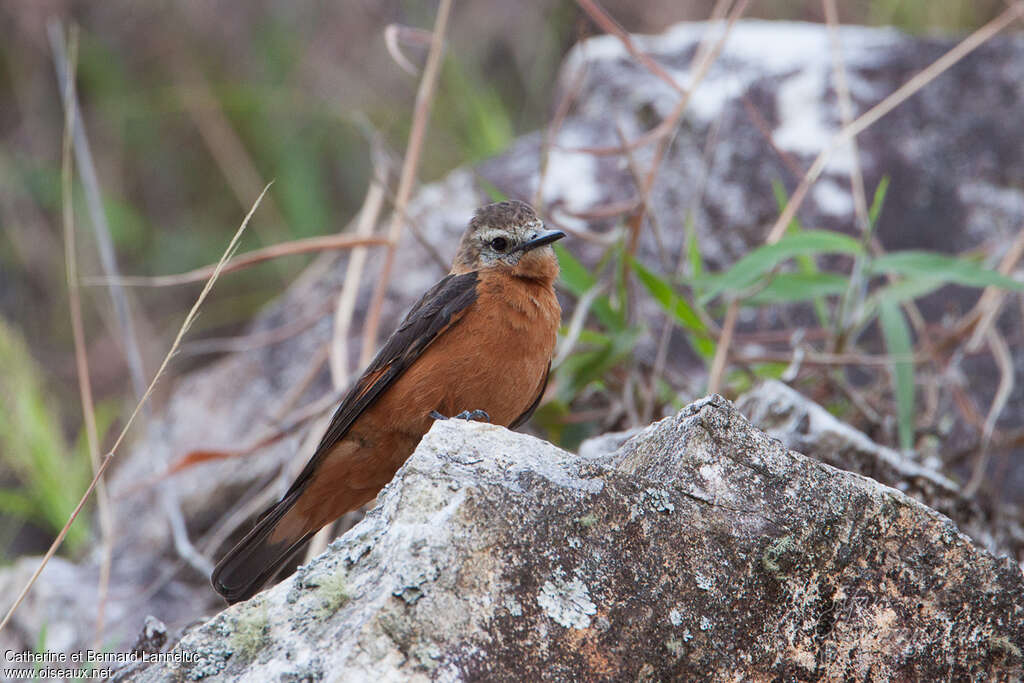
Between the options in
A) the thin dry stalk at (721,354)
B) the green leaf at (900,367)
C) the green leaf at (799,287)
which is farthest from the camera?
the green leaf at (799,287)

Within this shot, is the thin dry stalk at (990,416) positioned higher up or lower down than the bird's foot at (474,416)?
higher up

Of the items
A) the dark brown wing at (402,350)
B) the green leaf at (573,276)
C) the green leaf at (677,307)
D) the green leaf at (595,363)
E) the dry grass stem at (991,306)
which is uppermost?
the dry grass stem at (991,306)

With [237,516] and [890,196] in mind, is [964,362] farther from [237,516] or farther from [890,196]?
[237,516]

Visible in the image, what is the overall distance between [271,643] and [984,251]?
12.9 ft

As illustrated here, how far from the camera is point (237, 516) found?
4449mm

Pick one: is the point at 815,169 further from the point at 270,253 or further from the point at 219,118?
the point at 219,118

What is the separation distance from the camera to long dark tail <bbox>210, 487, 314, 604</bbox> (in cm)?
342

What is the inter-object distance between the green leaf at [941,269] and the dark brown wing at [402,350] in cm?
156

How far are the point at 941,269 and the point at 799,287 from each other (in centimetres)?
52

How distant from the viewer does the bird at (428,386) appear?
3666mm

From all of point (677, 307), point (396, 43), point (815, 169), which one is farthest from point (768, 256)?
point (396, 43)

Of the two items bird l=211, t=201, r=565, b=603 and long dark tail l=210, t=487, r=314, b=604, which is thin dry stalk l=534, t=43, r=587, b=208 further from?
long dark tail l=210, t=487, r=314, b=604

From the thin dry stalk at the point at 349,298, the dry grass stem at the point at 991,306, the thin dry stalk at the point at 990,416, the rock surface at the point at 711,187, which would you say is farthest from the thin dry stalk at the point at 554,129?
the thin dry stalk at the point at 990,416

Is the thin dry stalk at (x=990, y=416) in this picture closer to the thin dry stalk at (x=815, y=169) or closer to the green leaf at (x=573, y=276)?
the thin dry stalk at (x=815, y=169)
